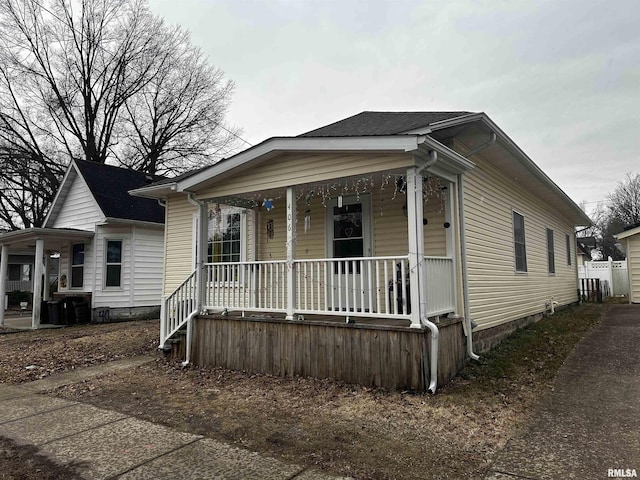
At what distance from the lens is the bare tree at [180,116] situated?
24328mm

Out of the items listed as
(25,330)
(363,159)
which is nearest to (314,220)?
(363,159)

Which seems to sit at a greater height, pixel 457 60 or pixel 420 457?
pixel 457 60

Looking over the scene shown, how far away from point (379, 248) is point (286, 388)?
9.61 feet

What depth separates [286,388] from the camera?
553 cm

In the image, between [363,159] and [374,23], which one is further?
[374,23]

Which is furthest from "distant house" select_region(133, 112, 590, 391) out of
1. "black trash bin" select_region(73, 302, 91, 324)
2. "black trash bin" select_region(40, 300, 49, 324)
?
"black trash bin" select_region(40, 300, 49, 324)

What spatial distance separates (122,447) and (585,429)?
14.1ft

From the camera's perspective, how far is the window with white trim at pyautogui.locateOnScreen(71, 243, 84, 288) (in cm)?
1385

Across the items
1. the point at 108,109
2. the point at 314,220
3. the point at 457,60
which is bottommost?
the point at 314,220

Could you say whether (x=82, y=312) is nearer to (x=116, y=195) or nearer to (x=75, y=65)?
(x=116, y=195)

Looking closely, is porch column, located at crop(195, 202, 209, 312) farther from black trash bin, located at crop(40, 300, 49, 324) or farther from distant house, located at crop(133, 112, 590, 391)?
black trash bin, located at crop(40, 300, 49, 324)

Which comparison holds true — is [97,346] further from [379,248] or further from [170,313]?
[379,248]

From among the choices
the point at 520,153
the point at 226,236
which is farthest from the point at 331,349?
the point at 520,153

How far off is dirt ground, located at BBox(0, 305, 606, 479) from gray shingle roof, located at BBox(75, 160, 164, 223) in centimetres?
666
